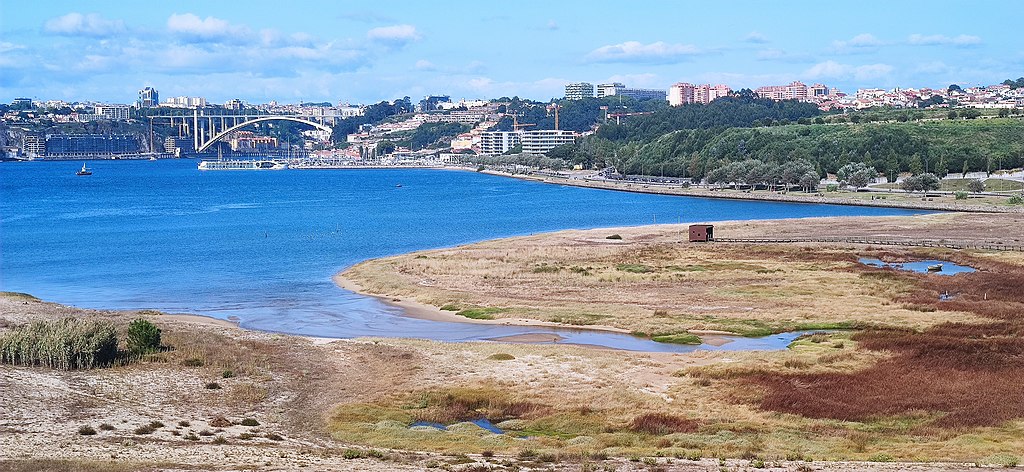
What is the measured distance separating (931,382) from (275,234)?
59251 millimetres

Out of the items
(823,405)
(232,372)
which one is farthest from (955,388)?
(232,372)

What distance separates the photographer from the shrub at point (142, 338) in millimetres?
30719

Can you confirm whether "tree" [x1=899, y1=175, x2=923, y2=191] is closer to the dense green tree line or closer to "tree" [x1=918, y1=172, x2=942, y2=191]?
"tree" [x1=918, y1=172, x2=942, y2=191]

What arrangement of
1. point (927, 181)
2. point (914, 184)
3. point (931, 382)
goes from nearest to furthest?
point (931, 382) → point (927, 181) → point (914, 184)

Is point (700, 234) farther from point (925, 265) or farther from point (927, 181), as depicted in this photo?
point (927, 181)

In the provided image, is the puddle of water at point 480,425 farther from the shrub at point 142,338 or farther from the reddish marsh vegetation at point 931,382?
the shrub at point 142,338

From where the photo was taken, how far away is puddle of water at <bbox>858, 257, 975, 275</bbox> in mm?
50875

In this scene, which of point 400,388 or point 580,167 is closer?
point 400,388

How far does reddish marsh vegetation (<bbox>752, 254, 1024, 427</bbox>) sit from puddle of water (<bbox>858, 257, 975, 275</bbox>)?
44.3 feet

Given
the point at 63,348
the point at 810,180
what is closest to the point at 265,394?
the point at 63,348

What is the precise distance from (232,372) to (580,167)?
172m

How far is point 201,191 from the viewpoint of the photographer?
15075cm

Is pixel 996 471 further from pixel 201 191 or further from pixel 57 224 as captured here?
pixel 201 191

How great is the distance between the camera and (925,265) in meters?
53.5
